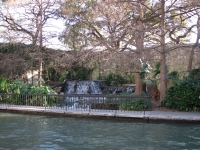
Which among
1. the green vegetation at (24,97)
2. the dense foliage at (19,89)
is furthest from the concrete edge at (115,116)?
the dense foliage at (19,89)

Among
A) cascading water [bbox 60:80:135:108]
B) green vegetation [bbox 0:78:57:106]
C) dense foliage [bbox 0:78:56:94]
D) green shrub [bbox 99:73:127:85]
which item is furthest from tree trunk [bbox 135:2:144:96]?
green shrub [bbox 99:73:127:85]

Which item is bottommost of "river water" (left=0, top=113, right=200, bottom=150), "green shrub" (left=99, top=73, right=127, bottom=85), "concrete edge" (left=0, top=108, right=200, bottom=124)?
"river water" (left=0, top=113, right=200, bottom=150)

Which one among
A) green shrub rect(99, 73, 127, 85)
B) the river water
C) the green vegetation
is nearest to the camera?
the river water

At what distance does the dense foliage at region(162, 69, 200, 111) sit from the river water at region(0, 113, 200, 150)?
8.06 feet

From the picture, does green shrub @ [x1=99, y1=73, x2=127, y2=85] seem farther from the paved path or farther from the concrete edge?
the concrete edge

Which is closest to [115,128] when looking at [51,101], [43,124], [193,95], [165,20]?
[43,124]

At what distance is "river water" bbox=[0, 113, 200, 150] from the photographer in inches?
327

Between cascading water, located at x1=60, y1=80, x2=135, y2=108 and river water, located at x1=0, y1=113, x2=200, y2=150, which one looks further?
cascading water, located at x1=60, y1=80, x2=135, y2=108

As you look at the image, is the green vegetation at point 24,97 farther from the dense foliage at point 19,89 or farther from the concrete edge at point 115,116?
the concrete edge at point 115,116

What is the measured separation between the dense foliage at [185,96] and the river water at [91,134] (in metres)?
2.46

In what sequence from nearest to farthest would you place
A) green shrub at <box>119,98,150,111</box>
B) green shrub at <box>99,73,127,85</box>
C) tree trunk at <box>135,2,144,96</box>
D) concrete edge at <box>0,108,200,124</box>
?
concrete edge at <box>0,108,200,124</box>
green shrub at <box>119,98,150,111</box>
tree trunk at <box>135,2,144,96</box>
green shrub at <box>99,73,127,85</box>

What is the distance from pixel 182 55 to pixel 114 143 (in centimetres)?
1144

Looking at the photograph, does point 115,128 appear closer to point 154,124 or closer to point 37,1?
point 154,124

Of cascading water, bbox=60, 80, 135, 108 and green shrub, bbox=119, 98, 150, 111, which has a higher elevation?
cascading water, bbox=60, 80, 135, 108
